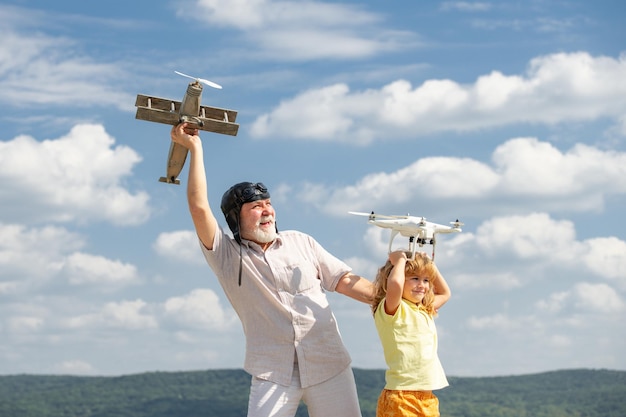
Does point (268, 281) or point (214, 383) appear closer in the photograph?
point (268, 281)

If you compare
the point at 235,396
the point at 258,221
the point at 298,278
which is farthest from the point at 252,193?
the point at 235,396

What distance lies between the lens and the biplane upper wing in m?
7.62

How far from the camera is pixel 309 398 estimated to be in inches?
299

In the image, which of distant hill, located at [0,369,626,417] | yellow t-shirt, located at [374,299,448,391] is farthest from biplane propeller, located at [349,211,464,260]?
distant hill, located at [0,369,626,417]

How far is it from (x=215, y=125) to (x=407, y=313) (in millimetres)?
2294

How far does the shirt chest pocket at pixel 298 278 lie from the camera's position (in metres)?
7.63

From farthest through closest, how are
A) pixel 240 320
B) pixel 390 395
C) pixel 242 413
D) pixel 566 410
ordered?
pixel 242 413
pixel 566 410
pixel 240 320
pixel 390 395

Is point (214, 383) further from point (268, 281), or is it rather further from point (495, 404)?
point (268, 281)

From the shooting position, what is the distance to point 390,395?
287 inches

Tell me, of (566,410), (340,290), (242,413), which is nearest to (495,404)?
(566,410)

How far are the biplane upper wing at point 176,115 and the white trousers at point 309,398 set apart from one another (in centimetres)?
216

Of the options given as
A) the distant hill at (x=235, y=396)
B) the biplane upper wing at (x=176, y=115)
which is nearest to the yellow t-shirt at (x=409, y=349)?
the biplane upper wing at (x=176, y=115)

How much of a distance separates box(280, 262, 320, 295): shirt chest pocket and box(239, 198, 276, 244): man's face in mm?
316

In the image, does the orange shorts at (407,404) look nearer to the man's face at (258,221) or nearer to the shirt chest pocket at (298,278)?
the shirt chest pocket at (298,278)
